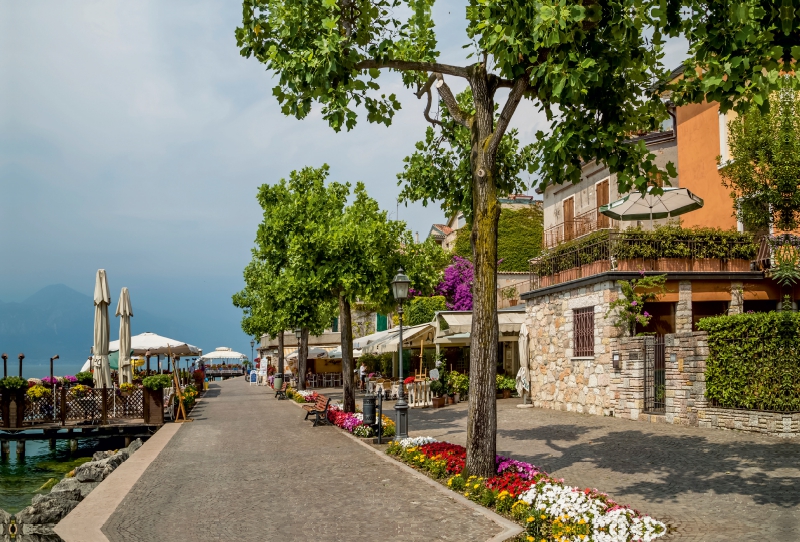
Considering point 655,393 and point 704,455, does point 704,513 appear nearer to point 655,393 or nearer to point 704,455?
point 704,455

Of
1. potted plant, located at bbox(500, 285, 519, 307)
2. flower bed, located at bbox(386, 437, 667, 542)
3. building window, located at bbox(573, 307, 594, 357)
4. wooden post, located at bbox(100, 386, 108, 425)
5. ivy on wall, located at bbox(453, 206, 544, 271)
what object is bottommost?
wooden post, located at bbox(100, 386, 108, 425)

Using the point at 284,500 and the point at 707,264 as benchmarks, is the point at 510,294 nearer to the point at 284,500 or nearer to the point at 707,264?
the point at 707,264

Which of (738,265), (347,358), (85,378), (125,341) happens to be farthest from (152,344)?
(738,265)

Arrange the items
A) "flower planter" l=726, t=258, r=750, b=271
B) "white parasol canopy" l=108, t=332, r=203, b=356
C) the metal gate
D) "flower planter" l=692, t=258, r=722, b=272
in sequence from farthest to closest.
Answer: "white parasol canopy" l=108, t=332, r=203, b=356, "flower planter" l=726, t=258, r=750, b=271, "flower planter" l=692, t=258, r=722, b=272, the metal gate

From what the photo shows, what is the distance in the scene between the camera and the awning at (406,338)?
26.3 m

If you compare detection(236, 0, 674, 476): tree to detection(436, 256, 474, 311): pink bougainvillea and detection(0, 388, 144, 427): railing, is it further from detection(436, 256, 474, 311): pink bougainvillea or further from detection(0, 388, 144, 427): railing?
detection(436, 256, 474, 311): pink bougainvillea

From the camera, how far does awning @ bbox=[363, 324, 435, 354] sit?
2630 centimetres

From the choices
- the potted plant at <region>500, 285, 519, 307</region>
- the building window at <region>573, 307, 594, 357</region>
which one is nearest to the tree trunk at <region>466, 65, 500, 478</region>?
the building window at <region>573, 307, 594, 357</region>

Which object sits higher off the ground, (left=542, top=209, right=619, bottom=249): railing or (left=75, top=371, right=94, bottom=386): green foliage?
(left=542, top=209, right=619, bottom=249): railing

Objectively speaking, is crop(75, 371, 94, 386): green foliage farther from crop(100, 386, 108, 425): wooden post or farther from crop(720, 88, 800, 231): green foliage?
crop(720, 88, 800, 231): green foliage

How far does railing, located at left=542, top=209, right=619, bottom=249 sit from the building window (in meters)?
4.62

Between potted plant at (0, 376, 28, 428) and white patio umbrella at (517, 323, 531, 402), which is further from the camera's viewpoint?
white patio umbrella at (517, 323, 531, 402)

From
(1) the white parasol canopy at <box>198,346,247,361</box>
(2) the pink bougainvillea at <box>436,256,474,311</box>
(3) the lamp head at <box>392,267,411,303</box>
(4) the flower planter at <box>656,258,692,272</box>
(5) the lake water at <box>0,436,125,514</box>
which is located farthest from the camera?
(1) the white parasol canopy at <box>198,346,247,361</box>

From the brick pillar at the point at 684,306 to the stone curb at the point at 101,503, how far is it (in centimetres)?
1334
